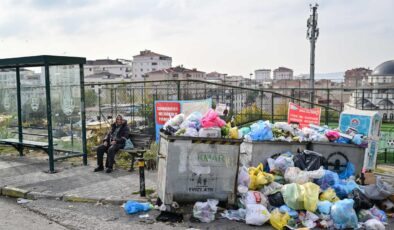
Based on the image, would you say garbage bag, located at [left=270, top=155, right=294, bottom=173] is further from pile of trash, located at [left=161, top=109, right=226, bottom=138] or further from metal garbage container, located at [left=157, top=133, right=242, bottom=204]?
pile of trash, located at [left=161, top=109, right=226, bottom=138]

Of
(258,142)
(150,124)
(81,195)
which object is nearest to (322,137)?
(258,142)

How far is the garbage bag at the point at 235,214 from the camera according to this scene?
5.91 m

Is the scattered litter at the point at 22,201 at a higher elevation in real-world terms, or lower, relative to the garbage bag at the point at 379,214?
lower

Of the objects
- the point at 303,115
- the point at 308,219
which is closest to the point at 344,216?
the point at 308,219

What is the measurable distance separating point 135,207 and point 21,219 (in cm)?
173

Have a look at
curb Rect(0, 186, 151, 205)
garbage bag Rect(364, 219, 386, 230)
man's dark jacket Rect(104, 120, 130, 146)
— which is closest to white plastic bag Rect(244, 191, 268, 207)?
garbage bag Rect(364, 219, 386, 230)

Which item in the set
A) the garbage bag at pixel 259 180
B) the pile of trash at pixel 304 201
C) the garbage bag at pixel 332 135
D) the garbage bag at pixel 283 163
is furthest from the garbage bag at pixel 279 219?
the garbage bag at pixel 332 135

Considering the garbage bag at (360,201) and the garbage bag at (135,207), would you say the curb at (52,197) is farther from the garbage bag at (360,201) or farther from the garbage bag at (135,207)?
the garbage bag at (360,201)

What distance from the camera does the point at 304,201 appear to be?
5.88m

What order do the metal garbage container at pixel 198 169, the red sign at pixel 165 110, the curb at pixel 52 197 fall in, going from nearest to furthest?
the metal garbage container at pixel 198 169
the curb at pixel 52 197
the red sign at pixel 165 110

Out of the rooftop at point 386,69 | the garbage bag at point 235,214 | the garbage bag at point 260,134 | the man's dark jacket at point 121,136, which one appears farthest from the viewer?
the rooftop at point 386,69

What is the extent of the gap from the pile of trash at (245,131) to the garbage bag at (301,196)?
3.74 ft

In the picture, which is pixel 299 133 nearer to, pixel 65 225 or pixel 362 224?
pixel 362 224

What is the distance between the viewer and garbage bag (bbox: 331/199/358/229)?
5582 mm
